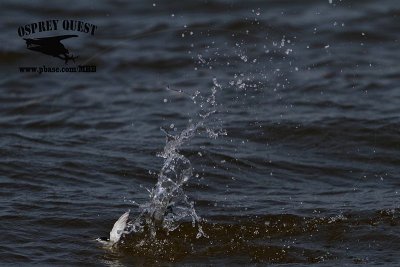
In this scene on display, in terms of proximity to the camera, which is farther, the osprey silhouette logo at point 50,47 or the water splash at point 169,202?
the osprey silhouette logo at point 50,47

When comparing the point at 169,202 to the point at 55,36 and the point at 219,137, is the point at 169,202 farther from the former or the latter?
the point at 55,36

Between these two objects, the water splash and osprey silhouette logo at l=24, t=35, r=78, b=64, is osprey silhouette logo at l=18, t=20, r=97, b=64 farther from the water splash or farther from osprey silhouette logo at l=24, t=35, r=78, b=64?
the water splash

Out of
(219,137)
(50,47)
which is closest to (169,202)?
(219,137)

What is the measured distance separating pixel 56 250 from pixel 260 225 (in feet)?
3.72

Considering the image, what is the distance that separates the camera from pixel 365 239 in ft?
16.8

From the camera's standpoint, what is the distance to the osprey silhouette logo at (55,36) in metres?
9.57

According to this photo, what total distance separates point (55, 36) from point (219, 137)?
352 cm

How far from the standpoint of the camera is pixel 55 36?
10.1 metres

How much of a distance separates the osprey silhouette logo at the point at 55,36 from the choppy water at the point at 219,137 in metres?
0.11

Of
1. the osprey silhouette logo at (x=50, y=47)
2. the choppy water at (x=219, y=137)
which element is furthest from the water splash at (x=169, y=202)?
the osprey silhouette logo at (x=50, y=47)

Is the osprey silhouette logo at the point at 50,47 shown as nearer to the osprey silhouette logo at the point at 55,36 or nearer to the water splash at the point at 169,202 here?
the osprey silhouette logo at the point at 55,36

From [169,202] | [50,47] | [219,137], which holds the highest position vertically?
[50,47]

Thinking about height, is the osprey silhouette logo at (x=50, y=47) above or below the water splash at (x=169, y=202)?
above


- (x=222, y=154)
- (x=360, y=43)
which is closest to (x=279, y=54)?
(x=360, y=43)
